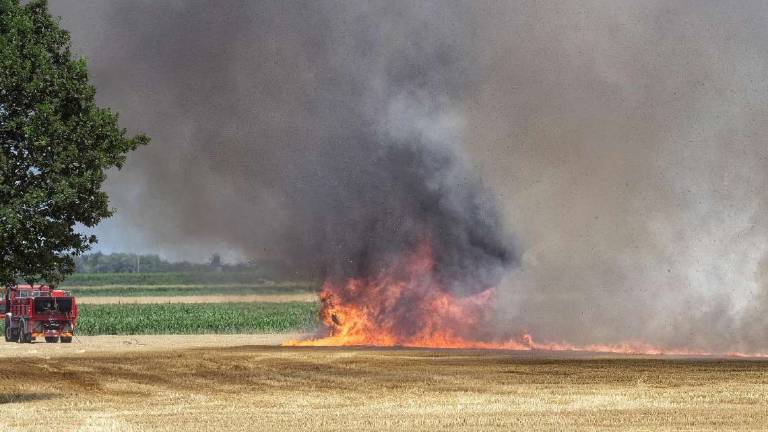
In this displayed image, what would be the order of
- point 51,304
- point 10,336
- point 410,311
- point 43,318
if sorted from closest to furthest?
point 410,311
point 43,318
point 51,304
point 10,336

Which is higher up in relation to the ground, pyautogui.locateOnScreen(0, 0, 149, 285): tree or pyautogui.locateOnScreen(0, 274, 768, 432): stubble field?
pyautogui.locateOnScreen(0, 0, 149, 285): tree

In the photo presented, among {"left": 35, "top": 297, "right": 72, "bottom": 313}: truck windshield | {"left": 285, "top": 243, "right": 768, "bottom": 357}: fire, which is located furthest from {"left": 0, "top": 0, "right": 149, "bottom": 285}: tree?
{"left": 35, "top": 297, "right": 72, "bottom": 313}: truck windshield

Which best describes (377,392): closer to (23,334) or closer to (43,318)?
(43,318)

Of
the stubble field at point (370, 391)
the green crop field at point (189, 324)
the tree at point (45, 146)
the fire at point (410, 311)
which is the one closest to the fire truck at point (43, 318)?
the stubble field at point (370, 391)

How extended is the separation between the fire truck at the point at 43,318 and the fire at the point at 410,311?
20.4 m

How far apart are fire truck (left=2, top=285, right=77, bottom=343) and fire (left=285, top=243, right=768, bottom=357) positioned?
2041cm

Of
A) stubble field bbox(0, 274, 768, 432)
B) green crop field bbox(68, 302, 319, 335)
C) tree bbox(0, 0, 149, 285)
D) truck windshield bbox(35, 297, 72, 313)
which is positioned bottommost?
green crop field bbox(68, 302, 319, 335)

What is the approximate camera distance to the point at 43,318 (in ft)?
274

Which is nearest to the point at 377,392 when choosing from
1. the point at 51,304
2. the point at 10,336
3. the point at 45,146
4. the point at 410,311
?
the point at 45,146

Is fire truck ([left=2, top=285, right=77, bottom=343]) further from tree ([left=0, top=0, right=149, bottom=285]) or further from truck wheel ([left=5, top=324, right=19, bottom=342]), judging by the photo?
tree ([left=0, top=0, right=149, bottom=285])

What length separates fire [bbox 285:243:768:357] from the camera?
227 ft

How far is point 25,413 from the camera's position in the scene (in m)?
36.5

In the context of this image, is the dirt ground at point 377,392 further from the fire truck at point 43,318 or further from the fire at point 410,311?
the fire truck at point 43,318

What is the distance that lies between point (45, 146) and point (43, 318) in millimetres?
48848
